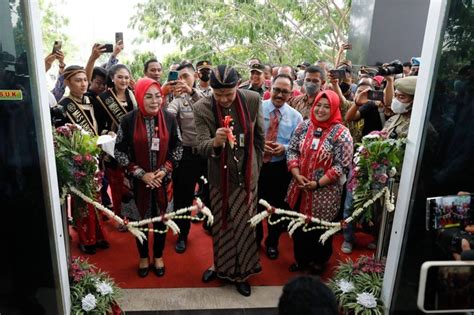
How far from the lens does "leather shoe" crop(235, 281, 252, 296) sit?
308 centimetres

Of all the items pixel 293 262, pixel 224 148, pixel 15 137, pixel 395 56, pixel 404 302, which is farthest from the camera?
pixel 395 56

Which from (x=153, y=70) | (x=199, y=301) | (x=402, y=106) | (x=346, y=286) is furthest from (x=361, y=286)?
(x=153, y=70)

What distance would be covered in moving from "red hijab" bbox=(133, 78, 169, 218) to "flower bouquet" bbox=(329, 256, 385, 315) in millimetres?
1379

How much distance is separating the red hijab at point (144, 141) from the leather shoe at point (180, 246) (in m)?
0.82

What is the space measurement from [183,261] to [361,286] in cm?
160

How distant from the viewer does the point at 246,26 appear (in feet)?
31.0

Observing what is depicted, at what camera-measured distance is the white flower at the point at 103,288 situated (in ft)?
8.14

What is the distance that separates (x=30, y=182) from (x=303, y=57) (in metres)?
8.94

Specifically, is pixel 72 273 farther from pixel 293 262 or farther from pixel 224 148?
pixel 293 262

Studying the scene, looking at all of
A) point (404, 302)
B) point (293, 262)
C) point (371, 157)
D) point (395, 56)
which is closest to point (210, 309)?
point (293, 262)

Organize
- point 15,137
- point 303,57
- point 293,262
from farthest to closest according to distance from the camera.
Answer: point 303,57
point 293,262
point 15,137

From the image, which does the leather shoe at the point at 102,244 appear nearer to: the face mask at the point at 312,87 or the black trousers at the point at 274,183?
the black trousers at the point at 274,183

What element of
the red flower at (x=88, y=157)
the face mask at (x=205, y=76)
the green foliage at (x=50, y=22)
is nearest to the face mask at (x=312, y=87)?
the face mask at (x=205, y=76)

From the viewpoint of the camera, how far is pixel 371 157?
94.3 inches
